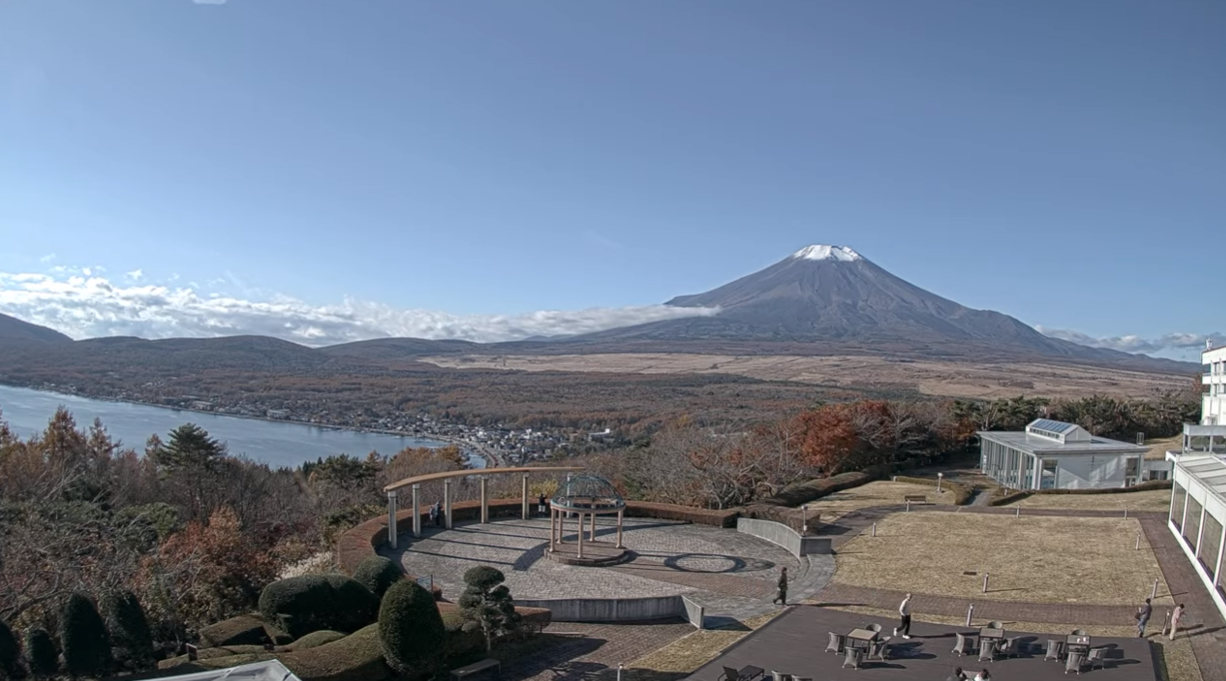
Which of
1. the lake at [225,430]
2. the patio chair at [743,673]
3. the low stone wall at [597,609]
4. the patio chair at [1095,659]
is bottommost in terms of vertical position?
the lake at [225,430]

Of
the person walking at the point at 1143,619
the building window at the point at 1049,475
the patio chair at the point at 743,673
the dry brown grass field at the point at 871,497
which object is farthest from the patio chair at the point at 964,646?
the building window at the point at 1049,475

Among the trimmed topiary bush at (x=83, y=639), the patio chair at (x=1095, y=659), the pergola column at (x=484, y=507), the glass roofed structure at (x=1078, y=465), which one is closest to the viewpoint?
the trimmed topiary bush at (x=83, y=639)

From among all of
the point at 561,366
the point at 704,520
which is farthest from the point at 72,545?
the point at 561,366

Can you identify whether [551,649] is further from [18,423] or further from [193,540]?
[18,423]

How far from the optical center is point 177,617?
1323cm

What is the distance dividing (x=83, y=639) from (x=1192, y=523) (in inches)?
870

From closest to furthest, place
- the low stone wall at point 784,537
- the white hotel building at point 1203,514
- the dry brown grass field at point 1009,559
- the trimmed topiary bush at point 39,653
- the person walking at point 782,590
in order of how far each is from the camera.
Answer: the trimmed topiary bush at point 39,653, the white hotel building at point 1203,514, the person walking at point 782,590, the dry brown grass field at point 1009,559, the low stone wall at point 784,537

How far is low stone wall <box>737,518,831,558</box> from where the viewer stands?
808 inches

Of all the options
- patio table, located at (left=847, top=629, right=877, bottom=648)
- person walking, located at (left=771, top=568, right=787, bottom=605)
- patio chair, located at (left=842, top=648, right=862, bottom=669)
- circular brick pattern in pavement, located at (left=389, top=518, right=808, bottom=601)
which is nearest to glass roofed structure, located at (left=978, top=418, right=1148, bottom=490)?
circular brick pattern in pavement, located at (left=389, top=518, right=808, bottom=601)

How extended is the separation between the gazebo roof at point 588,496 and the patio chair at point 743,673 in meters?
8.92

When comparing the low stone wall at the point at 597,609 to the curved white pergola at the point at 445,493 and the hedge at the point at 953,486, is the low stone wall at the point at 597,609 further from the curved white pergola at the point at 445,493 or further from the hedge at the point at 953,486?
the hedge at the point at 953,486

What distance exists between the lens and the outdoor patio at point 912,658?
11.9 m

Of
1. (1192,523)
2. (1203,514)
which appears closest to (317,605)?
(1203,514)

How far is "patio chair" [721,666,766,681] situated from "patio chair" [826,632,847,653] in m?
1.69
